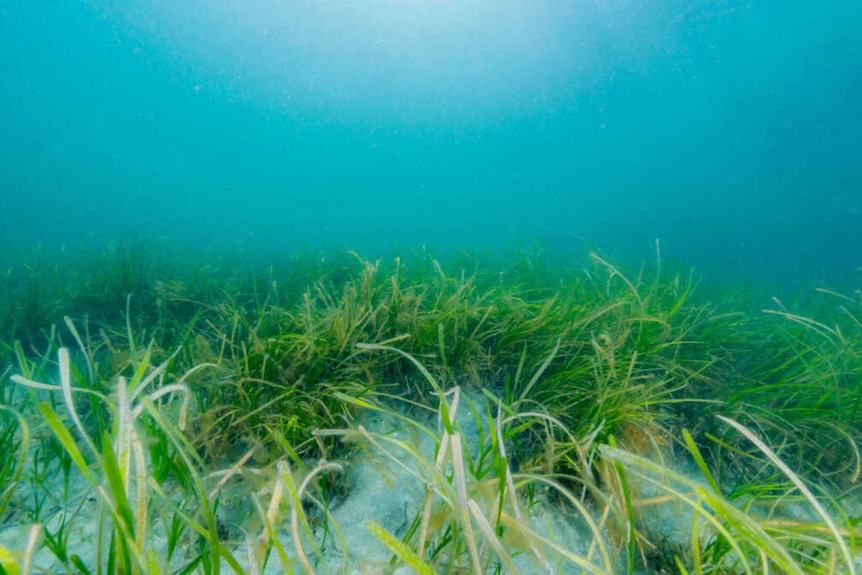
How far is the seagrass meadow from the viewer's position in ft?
2.95

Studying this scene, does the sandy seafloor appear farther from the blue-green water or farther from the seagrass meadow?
the blue-green water

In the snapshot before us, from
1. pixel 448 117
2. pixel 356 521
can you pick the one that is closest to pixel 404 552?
pixel 356 521

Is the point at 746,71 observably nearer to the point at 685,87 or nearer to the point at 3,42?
the point at 685,87

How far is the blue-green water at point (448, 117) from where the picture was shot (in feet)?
140

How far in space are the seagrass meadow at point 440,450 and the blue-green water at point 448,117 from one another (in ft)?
78.6

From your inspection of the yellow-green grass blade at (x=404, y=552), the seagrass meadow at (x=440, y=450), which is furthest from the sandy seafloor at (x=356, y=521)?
the yellow-green grass blade at (x=404, y=552)

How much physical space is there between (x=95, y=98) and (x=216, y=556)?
126m

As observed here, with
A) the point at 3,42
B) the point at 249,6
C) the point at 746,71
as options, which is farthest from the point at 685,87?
the point at 3,42

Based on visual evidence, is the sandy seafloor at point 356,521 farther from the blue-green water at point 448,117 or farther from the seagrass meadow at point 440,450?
the blue-green water at point 448,117

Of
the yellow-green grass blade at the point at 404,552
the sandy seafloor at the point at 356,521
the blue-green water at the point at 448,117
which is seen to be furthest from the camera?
the blue-green water at the point at 448,117

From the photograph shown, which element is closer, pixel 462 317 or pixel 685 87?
pixel 462 317

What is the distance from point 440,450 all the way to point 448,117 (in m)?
114

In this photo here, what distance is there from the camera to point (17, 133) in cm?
7400

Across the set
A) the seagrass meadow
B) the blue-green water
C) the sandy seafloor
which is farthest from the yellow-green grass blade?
the blue-green water
